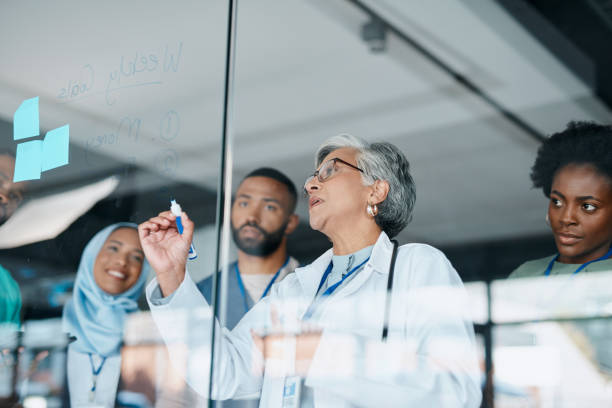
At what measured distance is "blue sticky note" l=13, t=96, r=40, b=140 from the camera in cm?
274

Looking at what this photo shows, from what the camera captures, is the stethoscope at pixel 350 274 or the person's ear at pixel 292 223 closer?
the stethoscope at pixel 350 274

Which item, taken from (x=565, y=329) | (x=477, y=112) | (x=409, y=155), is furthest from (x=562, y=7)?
(x=565, y=329)

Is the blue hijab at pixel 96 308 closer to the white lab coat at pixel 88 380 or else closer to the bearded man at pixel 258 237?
the white lab coat at pixel 88 380

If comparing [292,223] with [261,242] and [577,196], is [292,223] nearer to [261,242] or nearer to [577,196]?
[261,242]

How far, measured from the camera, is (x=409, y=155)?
1.86 meters

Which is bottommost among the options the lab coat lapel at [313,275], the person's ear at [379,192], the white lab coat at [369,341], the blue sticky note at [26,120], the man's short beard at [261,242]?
the white lab coat at [369,341]

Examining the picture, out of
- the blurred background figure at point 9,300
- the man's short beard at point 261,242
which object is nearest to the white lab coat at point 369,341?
the man's short beard at point 261,242

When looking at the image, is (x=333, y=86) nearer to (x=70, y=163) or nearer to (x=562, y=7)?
(x=562, y=7)

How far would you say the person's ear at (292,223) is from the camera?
2033 mm

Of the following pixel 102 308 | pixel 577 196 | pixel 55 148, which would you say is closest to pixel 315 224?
pixel 577 196

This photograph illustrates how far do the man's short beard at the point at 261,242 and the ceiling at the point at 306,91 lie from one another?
11cm

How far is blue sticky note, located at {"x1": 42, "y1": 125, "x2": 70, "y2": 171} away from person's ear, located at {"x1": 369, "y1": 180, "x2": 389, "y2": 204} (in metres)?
1.28

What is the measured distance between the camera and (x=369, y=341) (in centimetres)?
178

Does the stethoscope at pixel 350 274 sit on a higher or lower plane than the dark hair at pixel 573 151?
lower
